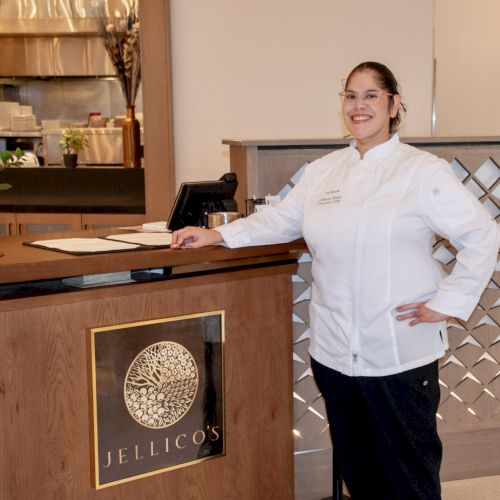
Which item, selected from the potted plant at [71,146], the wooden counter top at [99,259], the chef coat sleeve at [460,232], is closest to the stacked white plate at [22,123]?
the potted plant at [71,146]

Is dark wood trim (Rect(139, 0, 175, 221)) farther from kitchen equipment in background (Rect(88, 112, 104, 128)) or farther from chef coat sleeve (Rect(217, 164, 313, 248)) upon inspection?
kitchen equipment in background (Rect(88, 112, 104, 128))

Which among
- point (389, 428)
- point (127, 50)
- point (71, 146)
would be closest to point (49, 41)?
point (71, 146)

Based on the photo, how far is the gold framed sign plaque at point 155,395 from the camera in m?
2.42

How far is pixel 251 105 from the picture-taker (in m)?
4.73

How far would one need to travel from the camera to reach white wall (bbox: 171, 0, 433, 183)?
465 centimetres

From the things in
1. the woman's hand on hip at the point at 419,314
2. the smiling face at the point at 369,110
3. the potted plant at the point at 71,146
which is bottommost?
the woman's hand on hip at the point at 419,314

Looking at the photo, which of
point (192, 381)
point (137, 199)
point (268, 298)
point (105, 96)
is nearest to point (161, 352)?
point (192, 381)

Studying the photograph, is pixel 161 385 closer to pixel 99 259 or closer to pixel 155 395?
pixel 155 395

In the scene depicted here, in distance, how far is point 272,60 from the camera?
4.72m

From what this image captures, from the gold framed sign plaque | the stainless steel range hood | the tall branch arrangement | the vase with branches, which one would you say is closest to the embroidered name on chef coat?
the gold framed sign plaque

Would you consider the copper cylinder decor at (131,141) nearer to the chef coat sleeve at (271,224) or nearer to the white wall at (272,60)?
the white wall at (272,60)

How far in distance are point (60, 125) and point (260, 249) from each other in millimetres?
5190

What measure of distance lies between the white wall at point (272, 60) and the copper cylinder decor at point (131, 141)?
944 millimetres

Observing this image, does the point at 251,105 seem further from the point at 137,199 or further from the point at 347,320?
the point at 347,320
